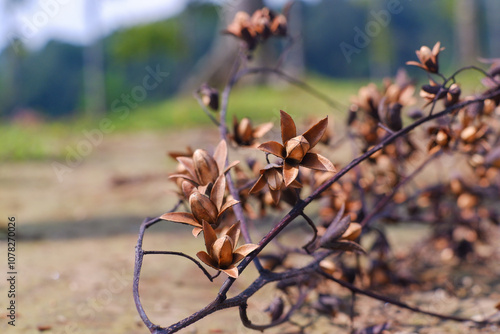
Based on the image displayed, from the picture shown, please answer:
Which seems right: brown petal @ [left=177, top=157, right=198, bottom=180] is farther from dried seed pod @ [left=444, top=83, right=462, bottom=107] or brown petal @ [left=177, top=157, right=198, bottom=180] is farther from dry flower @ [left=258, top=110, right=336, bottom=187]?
dried seed pod @ [left=444, top=83, right=462, bottom=107]

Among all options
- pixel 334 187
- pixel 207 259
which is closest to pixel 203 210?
pixel 207 259

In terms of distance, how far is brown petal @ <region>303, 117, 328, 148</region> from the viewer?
1.01 meters

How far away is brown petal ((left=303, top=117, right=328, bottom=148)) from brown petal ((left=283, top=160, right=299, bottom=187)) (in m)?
0.07

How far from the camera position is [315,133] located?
1.02 meters

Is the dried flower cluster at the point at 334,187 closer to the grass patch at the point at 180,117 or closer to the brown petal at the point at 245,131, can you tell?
the brown petal at the point at 245,131

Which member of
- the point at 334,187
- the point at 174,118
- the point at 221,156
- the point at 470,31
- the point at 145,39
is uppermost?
the point at 221,156

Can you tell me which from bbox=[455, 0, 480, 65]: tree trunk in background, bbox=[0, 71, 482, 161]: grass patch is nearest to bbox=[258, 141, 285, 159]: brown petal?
bbox=[0, 71, 482, 161]: grass patch

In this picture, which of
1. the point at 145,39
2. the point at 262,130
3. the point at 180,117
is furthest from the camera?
the point at 145,39

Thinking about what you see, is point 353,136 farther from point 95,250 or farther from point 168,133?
point 168,133

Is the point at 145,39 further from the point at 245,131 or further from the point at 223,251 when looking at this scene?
the point at 223,251

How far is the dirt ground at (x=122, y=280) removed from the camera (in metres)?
1.53

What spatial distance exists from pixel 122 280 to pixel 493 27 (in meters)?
47.4

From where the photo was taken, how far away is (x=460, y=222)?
2.05m

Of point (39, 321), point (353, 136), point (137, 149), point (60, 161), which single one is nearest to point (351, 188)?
point (353, 136)
